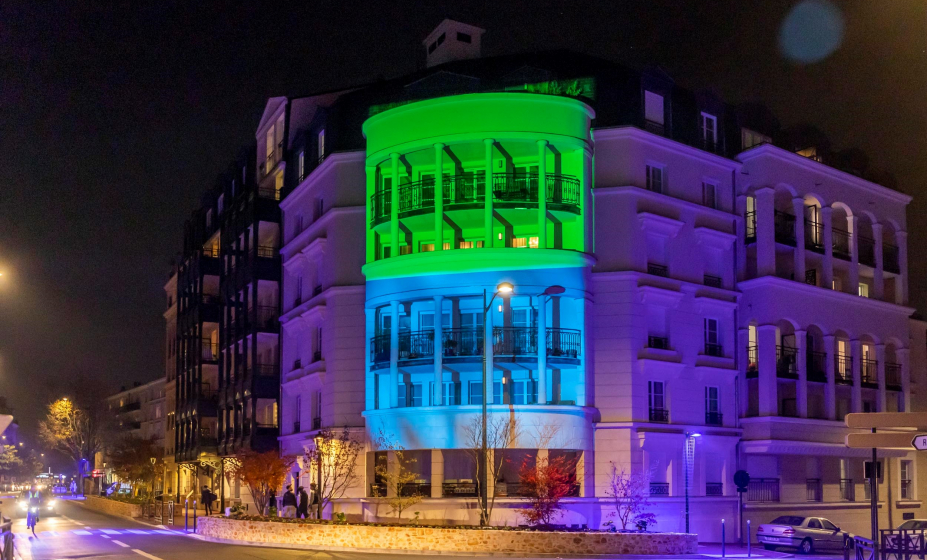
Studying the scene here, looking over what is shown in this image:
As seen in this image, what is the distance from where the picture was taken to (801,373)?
47.9 meters

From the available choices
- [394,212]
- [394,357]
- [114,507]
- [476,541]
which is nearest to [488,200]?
[394,212]

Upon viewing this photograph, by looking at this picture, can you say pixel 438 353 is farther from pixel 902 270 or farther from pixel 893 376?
pixel 902 270

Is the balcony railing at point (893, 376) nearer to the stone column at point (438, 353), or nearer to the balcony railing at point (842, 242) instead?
the balcony railing at point (842, 242)

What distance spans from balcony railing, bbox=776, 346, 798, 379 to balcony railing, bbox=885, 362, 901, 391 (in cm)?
863

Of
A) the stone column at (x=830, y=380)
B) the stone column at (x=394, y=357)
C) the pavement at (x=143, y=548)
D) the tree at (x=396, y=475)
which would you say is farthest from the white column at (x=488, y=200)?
the stone column at (x=830, y=380)

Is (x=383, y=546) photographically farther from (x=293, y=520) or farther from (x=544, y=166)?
(x=544, y=166)

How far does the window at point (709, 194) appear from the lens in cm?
4638

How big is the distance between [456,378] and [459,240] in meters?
6.01

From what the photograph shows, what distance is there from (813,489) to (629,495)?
46.1 ft

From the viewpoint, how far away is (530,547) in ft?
96.2

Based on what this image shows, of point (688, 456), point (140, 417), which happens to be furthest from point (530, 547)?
point (140, 417)

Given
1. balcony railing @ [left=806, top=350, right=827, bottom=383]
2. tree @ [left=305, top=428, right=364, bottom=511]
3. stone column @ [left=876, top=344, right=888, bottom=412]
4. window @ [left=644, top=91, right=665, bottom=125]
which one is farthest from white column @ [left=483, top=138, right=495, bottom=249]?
stone column @ [left=876, top=344, right=888, bottom=412]

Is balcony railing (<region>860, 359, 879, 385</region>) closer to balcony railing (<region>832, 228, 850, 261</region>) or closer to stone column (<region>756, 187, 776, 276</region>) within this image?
balcony railing (<region>832, 228, 850, 261</region>)

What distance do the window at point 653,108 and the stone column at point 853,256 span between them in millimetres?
14863
